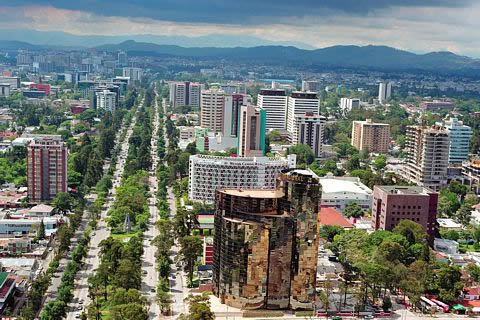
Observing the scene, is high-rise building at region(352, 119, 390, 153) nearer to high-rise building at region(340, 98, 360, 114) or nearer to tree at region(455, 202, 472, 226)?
tree at region(455, 202, 472, 226)

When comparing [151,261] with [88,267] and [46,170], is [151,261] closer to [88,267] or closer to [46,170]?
[88,267]

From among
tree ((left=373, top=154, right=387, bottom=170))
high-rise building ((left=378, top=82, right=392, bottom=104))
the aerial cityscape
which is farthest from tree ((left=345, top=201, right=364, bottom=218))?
high-rise building ((left=378, top=82, right=392, bottom=104))

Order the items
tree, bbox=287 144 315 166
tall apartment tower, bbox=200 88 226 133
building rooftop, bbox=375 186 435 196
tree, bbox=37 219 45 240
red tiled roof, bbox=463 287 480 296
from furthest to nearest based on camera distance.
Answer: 1. tall apartment tower, bbox=200 88 226 133
2. tree, bbox=287 144 315 166
3. building rooftop, bbox=375 186 435 196
4. tree, bbox=37 219 45 240
5. red tiled roof, bbox=463 287 480 296

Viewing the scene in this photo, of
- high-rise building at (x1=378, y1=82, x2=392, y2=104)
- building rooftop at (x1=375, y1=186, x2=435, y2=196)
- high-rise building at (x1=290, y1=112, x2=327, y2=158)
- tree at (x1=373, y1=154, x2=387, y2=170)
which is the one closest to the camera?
building rooftop at (x1=375, y1=186, x2=435, y2=196)

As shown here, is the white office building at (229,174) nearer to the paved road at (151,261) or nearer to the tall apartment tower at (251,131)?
the paved road at (151,261)

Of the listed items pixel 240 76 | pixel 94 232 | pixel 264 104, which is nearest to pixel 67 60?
pixel 240 76

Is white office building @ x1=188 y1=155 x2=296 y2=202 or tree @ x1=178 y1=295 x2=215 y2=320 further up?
white office building @ x1=188 y1=155 x2=296 y2=202

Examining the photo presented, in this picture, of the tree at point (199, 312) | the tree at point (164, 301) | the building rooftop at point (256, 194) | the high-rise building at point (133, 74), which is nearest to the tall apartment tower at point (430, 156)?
the building rooftop at point (256, 194)
